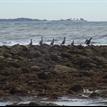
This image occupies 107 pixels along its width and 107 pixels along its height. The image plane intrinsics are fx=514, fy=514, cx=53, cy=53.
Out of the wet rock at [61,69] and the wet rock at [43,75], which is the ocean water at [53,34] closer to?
the wet rock at [61,69]

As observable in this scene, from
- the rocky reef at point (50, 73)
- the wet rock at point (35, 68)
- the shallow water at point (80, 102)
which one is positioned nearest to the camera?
the shallow water at point (80, 102)

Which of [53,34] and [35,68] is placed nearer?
[35,68]

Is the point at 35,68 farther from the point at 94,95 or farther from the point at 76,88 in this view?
the point at 94,95

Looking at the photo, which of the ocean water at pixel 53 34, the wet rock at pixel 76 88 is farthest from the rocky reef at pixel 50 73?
the ocean water at pixel 53 34

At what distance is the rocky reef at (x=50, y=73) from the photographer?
53.5ft

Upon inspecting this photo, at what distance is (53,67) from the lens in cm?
2078

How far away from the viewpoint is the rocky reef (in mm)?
16312

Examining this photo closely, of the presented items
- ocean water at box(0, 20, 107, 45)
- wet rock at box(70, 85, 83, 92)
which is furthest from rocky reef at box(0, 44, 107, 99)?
ocean water at box(0, 20, 107, 45)

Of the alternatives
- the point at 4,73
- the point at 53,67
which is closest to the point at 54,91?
the point at 4,73

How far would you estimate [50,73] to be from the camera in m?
19.0

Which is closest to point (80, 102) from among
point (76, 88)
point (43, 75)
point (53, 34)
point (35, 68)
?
point (76, 88)

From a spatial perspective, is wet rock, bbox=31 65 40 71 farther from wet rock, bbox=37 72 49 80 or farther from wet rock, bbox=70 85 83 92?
wet rock, bbox=70 85 83 92

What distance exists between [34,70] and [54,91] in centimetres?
400

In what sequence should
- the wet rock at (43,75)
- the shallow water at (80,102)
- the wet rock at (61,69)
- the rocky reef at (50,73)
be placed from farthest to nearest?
the wet rock at (61,69)
the wet rock at (43,75)
the rocky reef at (50,73)
the shallow water at (80,102)
